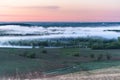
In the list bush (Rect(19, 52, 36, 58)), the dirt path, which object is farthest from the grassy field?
the dirt path

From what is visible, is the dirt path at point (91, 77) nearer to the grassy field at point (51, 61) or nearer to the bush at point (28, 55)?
the grassy field at point (51, 61)

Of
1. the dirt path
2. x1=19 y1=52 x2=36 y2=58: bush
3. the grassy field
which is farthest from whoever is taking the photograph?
x1=19 y1=52 x2=36 y2=58: bush

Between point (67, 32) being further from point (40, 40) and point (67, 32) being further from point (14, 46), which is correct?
point (14, 46)

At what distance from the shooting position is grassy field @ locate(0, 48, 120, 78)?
42.9ft

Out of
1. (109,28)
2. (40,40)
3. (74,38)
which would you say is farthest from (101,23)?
(40,40)

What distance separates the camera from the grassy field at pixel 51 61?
42.9ft

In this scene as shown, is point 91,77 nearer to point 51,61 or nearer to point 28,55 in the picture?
point 51,61

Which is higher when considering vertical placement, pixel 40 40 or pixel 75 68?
pixel 40 40

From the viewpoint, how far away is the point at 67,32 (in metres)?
14.9

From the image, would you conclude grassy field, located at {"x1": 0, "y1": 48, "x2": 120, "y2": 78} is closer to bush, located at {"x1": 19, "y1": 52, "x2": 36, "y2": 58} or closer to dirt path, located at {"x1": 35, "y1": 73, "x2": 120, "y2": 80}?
bush, located at {"x1": 19, "y1": 52, "x2": 36, "y2": 58}

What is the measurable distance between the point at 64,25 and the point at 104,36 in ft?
5.74

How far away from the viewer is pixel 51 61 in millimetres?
13461

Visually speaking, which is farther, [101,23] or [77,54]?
[101,23]

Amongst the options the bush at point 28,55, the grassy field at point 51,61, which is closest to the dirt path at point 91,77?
the grassy field at point 51,61
